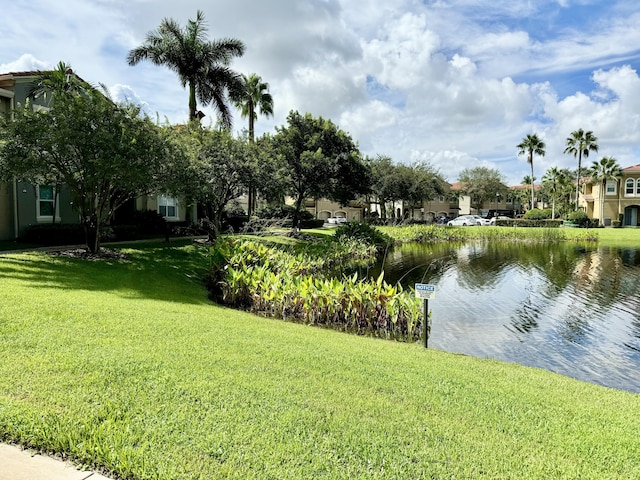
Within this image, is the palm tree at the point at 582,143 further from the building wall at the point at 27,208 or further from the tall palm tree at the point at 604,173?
the building wall at the point at 27,208


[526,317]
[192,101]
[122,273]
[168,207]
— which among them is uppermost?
[192,101]

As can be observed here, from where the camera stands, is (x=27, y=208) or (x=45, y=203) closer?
(x=27, y=208)

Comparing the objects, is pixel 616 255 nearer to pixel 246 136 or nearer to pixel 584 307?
pixel 584 307

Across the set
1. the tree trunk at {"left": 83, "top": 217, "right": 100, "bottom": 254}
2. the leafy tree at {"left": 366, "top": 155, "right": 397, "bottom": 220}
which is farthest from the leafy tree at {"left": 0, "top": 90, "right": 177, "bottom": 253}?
the leafy tree at {"left": 366, "top": 155, "right": 397, "bottom": 220}

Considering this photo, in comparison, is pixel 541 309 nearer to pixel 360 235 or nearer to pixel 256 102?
pixel 360 235

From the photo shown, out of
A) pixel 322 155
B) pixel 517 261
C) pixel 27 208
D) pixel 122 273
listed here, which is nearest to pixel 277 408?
pixel 122 273

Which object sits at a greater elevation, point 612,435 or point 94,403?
point 94,403

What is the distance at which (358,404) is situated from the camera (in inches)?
176

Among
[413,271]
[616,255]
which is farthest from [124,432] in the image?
[616,255]

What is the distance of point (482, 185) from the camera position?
256 feet

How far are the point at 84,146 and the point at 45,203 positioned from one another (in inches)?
315

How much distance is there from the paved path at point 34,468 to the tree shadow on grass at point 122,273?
6.98 meters

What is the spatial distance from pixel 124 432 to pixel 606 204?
6265 cm

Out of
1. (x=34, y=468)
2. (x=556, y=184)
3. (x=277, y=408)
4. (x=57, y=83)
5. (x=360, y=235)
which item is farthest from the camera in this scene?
(x=556, y=184)
